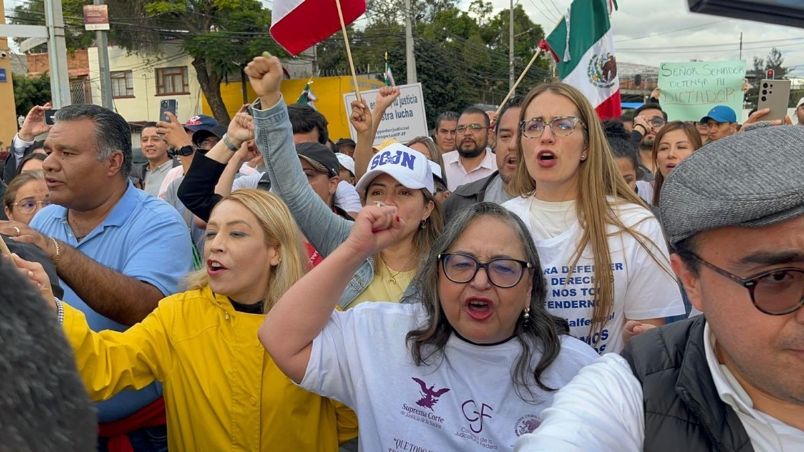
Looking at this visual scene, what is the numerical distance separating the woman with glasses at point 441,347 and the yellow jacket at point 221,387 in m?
0.28

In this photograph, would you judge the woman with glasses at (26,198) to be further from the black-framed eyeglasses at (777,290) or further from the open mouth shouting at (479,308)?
the black-framed eyeglasses at (777,290)

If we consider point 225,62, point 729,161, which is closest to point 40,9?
point 225,62

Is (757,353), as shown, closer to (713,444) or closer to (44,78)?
(713,444)

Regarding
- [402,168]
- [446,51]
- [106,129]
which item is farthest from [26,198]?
[446,51]

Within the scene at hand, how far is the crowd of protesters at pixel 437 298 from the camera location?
1.31 m

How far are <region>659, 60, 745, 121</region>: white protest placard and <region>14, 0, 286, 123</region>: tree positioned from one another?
31206 mm

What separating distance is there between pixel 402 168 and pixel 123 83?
46.1 m

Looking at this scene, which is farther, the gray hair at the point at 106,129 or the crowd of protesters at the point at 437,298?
the gray hair at the point at 106,129

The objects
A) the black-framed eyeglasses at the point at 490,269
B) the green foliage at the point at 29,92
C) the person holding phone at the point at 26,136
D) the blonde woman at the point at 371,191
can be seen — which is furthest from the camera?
the green foliage at the point at 29,92

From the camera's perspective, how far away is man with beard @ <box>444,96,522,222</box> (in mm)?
4078

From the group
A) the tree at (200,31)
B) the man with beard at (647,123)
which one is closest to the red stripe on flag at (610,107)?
the man with beard at (647,123)

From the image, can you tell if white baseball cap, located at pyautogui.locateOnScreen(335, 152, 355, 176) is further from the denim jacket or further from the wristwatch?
the denim jacket

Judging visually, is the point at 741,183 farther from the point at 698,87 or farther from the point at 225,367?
the point at 698,87

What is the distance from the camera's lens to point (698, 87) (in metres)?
8.69
